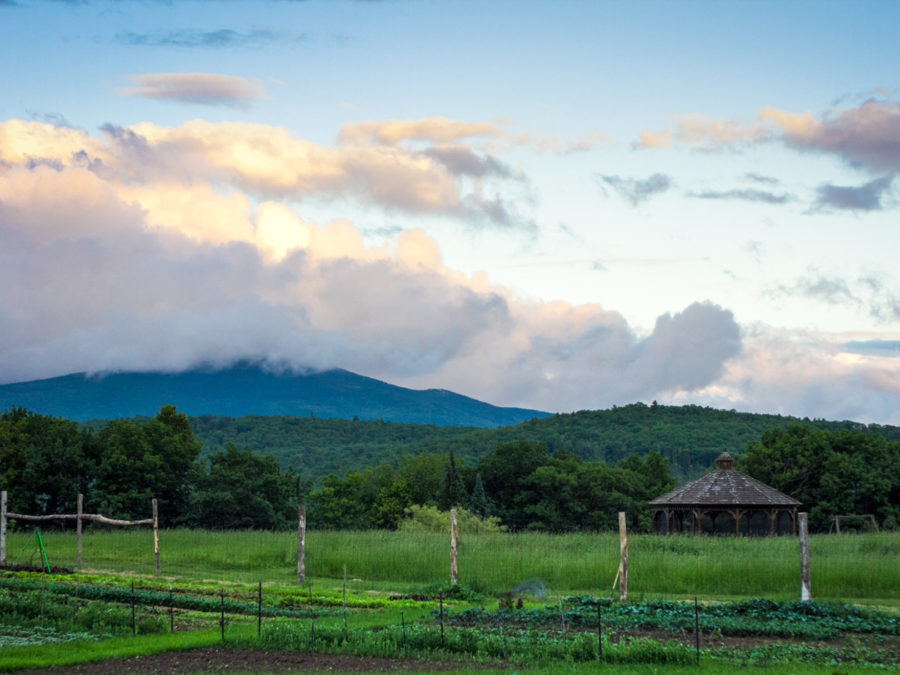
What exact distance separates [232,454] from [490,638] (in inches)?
1945

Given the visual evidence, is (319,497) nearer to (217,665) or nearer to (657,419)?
(217,665)

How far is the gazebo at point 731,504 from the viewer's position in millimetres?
44281

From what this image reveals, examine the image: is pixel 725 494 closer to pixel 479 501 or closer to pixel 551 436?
pixel 479 501

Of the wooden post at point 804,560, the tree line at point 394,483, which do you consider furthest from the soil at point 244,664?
the tree line at point 394,483

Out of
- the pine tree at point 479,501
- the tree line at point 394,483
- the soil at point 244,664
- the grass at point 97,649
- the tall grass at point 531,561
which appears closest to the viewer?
the soil at point 244,664

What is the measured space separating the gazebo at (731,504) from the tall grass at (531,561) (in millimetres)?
9603

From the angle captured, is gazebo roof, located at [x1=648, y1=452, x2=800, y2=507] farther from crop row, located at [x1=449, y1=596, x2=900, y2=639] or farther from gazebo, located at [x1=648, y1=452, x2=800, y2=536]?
crop row, located at [x1=449, y1=596, x2=900, y2=639]

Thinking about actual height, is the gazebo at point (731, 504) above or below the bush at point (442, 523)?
above

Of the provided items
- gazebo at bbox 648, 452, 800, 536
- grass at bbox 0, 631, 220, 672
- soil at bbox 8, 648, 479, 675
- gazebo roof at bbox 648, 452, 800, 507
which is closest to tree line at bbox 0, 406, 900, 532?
gazebo at bbox 648, 452, 800, 536

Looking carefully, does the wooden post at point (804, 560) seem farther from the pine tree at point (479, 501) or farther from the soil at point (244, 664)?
the pine tree at point (479, 501)

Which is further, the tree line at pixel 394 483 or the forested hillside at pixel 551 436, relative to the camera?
the forested hillside at pixel 551 436

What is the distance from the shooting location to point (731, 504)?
44.1 meters

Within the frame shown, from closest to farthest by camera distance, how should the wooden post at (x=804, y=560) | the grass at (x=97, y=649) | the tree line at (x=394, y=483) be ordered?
Answer: the grass at (x=97, y=649) < the wooden post at (x=804, y=560) < the tree line at (x=394, y=483)

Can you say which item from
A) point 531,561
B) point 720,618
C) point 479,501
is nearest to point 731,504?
point 531,561
